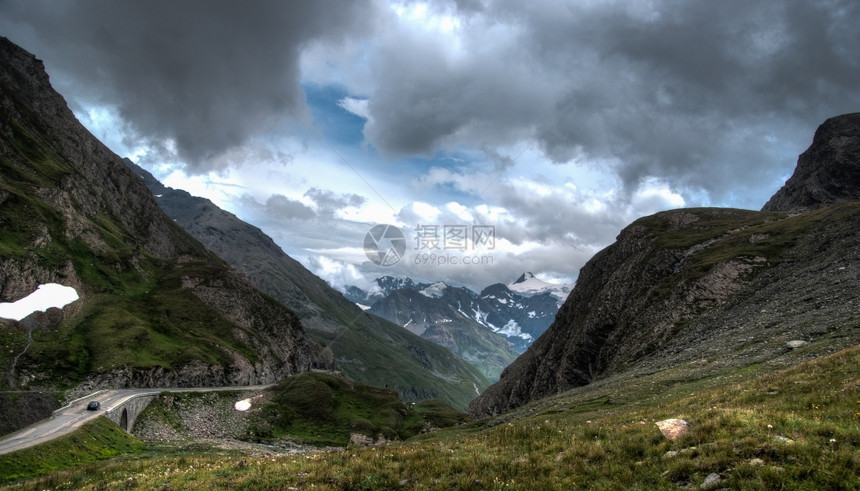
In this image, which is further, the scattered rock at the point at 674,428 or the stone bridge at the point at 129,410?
the stone bridge at the point at 129,410

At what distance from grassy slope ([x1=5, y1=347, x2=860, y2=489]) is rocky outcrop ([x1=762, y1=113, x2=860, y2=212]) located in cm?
19116

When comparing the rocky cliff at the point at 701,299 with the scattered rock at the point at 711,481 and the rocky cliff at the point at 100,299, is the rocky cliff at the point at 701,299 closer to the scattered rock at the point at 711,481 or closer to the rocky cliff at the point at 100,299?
the scattered rock at the point at 711,481

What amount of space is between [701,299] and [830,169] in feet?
521

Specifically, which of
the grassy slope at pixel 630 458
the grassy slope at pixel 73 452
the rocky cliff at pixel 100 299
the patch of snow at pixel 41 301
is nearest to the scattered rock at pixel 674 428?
the grassy slope at pixel 630 458

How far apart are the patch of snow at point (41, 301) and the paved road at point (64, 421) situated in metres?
26.0

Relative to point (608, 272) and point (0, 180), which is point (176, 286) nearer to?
point (0, 180)

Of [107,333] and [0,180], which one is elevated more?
[0,180]

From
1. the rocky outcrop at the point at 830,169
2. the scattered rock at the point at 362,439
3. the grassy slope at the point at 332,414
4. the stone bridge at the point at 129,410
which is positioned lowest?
the scattered rock at the point at 362,439

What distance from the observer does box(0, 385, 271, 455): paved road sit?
4000 cm

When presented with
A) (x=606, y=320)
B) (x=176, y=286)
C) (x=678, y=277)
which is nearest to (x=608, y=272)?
(x=606, y=320)

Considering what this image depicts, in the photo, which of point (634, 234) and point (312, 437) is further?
point (634, 234)

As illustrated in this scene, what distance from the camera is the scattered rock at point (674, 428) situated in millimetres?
14408

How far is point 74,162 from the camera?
19525 cm

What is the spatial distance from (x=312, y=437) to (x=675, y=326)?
85390 millimetres
